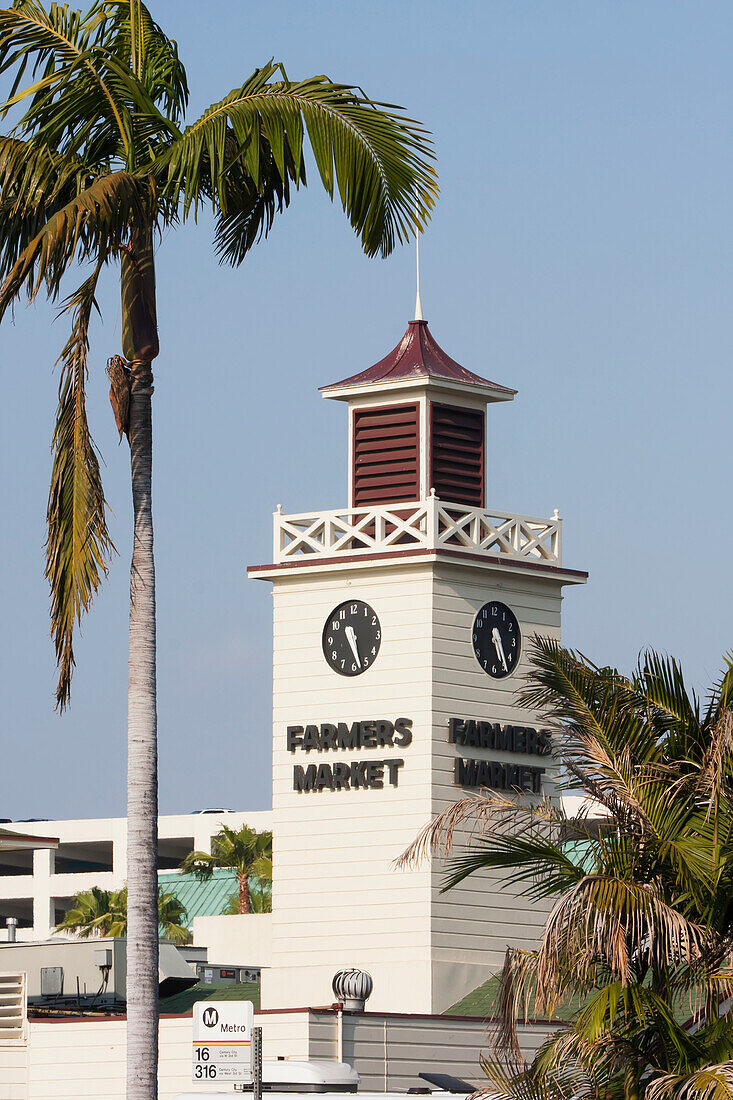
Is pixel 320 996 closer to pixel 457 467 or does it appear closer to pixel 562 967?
pixel 457 467

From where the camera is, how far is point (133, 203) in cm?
2020

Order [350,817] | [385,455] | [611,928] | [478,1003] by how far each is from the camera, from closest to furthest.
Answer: [611,928]
[478,1003]
[350,817]
[385,455]

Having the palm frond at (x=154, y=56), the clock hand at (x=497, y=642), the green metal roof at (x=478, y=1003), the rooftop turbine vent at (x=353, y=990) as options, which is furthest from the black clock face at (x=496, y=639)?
the palm frond at (x=154, y=56)

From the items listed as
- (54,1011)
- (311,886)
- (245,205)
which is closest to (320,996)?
(311,886)

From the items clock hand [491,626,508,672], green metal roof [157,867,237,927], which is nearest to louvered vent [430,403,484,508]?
clock hand [491,626,508,672]

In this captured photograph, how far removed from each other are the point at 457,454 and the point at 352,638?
4.35 m

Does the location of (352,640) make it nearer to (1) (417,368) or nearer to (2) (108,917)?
(1) (417,368)

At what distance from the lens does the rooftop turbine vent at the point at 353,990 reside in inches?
1596

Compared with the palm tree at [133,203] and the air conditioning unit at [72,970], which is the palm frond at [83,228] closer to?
the palm tree at [133,203]

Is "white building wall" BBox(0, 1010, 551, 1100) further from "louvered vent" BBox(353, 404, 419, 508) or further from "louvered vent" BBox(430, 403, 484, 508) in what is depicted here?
"louvered vent" BBox(353, 404, 419, 508)

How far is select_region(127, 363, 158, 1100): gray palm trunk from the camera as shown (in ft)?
62.4

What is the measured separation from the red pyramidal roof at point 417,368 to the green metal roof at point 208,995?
1230cm

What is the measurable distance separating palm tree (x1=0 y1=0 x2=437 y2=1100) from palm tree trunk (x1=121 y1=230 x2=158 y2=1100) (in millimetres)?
16

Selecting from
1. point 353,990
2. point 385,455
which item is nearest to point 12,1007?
point 353,990
